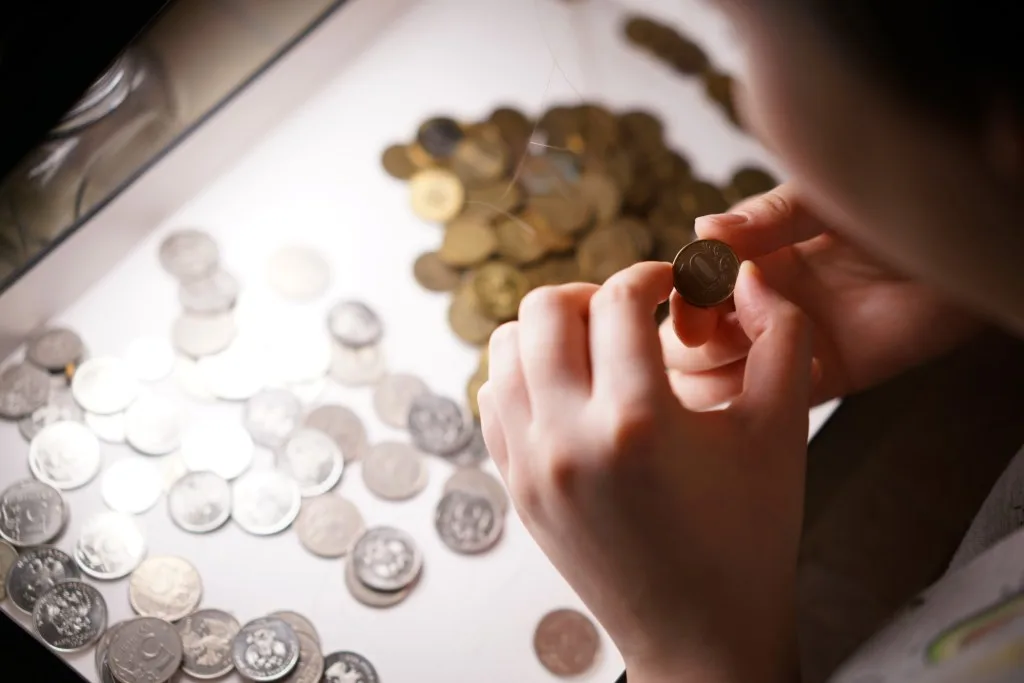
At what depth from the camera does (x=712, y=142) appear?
1318 mm

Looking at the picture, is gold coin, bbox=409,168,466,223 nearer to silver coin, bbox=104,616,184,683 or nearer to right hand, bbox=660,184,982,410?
right hand, bbox=660,184,982,410

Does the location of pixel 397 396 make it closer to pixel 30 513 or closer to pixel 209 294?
pixel 209 294

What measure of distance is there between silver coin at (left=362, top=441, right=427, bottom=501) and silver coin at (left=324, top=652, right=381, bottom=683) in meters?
0.18

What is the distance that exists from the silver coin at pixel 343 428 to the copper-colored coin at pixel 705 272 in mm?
454

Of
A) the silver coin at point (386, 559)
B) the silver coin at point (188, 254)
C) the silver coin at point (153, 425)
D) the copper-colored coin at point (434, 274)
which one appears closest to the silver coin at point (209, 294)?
the silver coin at point (188, 254)

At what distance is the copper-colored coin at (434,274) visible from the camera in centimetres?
111

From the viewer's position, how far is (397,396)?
1.04 metres

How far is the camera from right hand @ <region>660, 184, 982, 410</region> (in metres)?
0.83

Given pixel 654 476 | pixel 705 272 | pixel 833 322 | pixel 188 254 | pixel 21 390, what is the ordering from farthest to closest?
pixel 188 254 < pixel 21 390 < pixel 833 322 < pixel 705 272 < pixel 654 476

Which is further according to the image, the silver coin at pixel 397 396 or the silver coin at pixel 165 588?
the silver coin at pixel 397 396

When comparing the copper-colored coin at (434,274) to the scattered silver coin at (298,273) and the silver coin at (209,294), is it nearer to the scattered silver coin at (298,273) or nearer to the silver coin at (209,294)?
the scattered silver coin at (298,273)

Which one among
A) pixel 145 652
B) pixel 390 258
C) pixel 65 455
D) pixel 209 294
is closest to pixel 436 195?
pixel 390 258

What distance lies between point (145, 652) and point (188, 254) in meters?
0.48

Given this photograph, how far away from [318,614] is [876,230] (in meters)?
0.72
